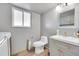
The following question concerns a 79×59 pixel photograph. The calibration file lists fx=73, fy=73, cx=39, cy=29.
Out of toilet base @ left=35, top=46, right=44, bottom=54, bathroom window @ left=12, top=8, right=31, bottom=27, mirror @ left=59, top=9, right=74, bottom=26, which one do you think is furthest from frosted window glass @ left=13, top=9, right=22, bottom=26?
mirror @ left=59, top=9, right=74, bottom=26

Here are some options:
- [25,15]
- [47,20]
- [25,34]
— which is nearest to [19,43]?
[25,34]

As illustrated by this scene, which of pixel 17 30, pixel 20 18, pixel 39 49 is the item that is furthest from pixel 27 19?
pixel 39 49

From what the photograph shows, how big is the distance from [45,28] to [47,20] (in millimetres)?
129

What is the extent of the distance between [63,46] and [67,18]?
17.2 inches

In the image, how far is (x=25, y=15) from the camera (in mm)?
1059

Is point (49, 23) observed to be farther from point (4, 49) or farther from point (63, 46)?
point (4, 49)

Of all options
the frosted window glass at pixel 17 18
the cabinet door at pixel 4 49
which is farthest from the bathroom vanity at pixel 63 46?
the cabinet door at pixel 4 49

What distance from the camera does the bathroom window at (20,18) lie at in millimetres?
1002

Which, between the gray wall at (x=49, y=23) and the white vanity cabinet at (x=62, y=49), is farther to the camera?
the gray wall at (x=49, y=23)

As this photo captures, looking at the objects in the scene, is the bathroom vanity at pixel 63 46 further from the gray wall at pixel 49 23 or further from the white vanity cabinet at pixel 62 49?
the gray wall at pixel 49 23

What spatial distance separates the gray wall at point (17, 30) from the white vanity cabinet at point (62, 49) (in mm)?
282

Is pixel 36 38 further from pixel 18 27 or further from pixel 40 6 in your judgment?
pixel 40 6

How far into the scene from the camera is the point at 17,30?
1.02m

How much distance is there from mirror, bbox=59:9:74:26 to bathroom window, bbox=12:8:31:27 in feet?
1.69
